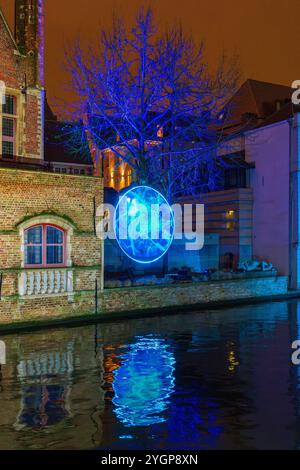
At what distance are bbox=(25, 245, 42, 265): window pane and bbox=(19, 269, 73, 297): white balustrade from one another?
0.37m

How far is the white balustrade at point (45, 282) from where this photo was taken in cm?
1736

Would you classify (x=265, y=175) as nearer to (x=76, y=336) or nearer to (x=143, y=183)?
(x=143, y=183)

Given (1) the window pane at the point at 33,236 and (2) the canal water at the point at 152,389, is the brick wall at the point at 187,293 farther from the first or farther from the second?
(2) the canal water at the point at 152,389

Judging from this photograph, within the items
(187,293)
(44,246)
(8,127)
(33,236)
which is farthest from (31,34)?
(187,293)

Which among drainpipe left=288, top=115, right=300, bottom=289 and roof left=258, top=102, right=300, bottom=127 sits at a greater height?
roof left=258, top=102, right=300, bottom=127

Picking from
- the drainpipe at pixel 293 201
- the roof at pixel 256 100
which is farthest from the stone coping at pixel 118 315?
the roof at pixel 256 100

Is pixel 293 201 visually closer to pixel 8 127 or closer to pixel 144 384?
pixel 8 127

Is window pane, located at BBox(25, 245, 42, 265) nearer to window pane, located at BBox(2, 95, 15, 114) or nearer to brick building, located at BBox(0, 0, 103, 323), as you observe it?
brick building, located at BBox(0, 0, 103, 323)

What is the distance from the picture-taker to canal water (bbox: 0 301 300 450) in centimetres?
716

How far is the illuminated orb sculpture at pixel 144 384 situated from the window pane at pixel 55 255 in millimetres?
5529

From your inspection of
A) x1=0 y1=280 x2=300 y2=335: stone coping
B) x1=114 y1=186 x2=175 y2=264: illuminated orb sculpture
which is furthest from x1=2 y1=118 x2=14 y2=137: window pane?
x1=0 y1=280 x2=300 y2=335: stone coping

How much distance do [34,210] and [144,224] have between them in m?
7.21
